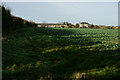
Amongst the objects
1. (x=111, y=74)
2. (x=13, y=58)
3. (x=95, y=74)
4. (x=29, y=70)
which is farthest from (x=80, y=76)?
(x=13, y=58)

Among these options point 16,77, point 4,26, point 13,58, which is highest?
point 4,26

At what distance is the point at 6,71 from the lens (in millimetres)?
9125

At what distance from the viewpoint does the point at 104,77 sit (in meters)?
7.66

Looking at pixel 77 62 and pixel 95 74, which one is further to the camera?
pixel 77 62

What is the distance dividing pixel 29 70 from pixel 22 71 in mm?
509

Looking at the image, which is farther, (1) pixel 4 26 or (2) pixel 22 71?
(1) pixel 4 26

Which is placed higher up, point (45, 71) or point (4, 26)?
point (4, 26)

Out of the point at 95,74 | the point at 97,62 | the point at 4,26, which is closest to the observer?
the point at 95,74

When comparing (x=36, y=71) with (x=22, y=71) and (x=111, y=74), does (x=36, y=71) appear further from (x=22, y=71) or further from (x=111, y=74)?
(x=111, y=74)

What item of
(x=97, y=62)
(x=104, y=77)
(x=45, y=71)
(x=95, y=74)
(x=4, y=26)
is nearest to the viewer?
(x=104, y=77)

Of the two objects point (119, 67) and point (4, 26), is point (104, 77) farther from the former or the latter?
point (4, 26)

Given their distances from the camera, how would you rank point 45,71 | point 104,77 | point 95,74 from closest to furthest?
point 104,77
point 95,74
point 45,71

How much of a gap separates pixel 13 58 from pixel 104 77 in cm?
803

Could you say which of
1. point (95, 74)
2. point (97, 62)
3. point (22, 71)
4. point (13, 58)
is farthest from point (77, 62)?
point (13, 58)
